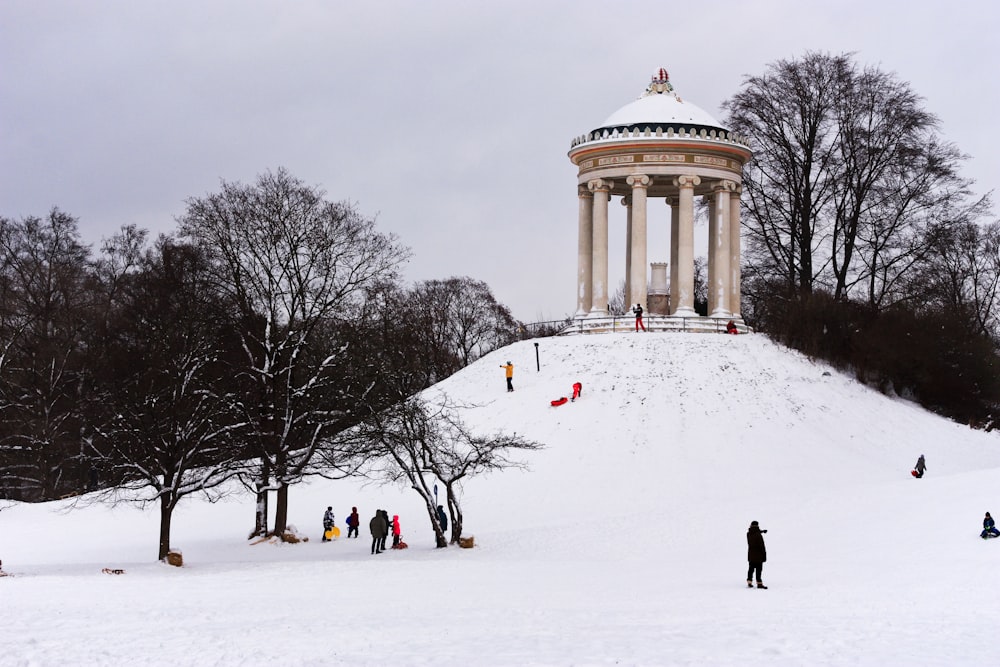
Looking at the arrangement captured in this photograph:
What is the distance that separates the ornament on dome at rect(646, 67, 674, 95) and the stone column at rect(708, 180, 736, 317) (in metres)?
5.34

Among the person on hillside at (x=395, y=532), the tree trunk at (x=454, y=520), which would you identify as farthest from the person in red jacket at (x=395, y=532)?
the tree trunk at (x=454, y=520)

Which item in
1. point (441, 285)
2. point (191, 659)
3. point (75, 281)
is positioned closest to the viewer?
point (191, 659)

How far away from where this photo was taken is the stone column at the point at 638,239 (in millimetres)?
49750

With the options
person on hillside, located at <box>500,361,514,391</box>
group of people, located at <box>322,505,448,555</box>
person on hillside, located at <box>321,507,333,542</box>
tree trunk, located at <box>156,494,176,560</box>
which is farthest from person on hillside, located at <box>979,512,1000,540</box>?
person on hillside, located at <box>500,361,514,391</box>

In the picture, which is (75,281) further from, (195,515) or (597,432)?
(597,432)

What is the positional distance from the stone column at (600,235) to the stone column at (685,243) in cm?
283

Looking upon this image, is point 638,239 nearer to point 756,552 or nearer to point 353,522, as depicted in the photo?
point 353,522

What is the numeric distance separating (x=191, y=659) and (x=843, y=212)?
4242cm

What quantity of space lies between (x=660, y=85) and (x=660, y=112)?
9.30ft

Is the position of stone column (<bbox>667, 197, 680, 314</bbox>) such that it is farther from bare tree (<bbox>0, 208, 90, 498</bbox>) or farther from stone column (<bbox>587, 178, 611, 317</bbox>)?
→ bare tree (<bbox>0, 208, 90, 498</bbox>)

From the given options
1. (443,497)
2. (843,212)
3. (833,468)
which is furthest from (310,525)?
(843,212)

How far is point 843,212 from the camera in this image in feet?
174

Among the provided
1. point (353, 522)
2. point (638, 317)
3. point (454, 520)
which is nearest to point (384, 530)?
point (454, 520)

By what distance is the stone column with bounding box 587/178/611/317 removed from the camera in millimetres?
50625
